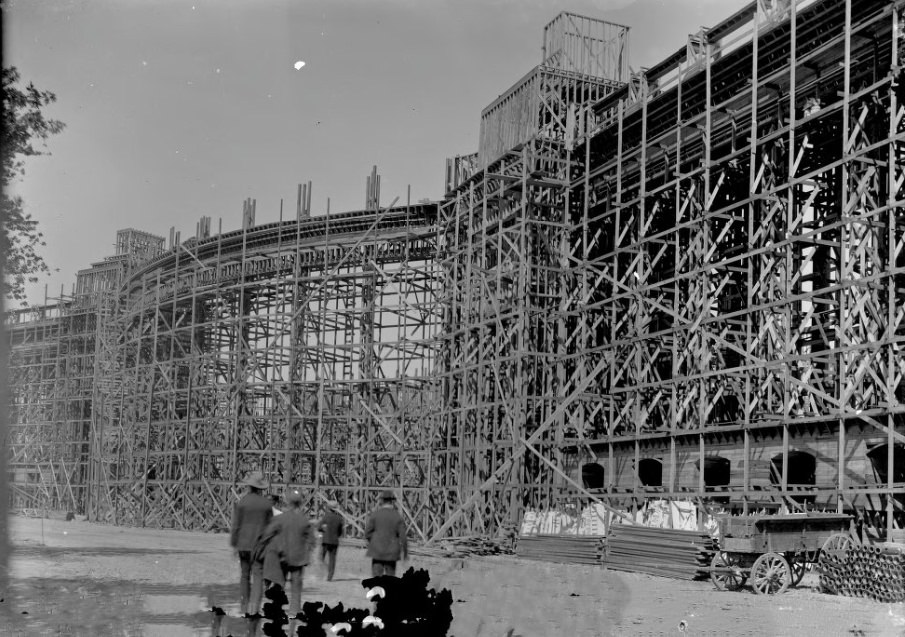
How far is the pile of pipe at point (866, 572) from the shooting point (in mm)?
16812

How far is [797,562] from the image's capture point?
18.9m

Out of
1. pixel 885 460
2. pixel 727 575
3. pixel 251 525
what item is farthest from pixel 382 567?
pixel 885 460

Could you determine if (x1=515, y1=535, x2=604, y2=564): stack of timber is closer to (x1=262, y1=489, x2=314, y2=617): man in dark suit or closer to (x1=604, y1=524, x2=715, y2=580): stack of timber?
(x1=604, y1=524, x2=715, y2=580): stack of timber

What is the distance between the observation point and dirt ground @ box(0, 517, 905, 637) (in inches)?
536

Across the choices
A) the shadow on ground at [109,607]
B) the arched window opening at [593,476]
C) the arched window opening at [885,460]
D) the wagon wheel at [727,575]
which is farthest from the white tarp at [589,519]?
the shadow on ground at [109,607]

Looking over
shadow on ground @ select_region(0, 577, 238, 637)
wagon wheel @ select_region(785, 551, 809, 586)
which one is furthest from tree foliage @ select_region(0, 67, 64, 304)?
wagon wheel @ select_region(785, 551, 809, 586)

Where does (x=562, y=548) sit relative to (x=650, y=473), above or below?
below

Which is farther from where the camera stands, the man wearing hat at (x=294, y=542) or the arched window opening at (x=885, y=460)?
the arched window opening at (x=885, y=460)

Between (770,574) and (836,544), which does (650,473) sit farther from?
(770,574)

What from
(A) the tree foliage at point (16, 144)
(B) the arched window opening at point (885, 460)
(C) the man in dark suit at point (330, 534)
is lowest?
(C) the man in dark suit at point (330, 534)

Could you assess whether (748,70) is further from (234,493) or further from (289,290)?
(234,493)

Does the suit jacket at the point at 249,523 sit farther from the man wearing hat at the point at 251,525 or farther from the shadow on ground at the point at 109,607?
the shadow on ground at the point at 109,607

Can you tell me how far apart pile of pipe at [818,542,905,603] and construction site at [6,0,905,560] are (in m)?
2.23

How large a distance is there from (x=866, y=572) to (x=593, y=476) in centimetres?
1366
